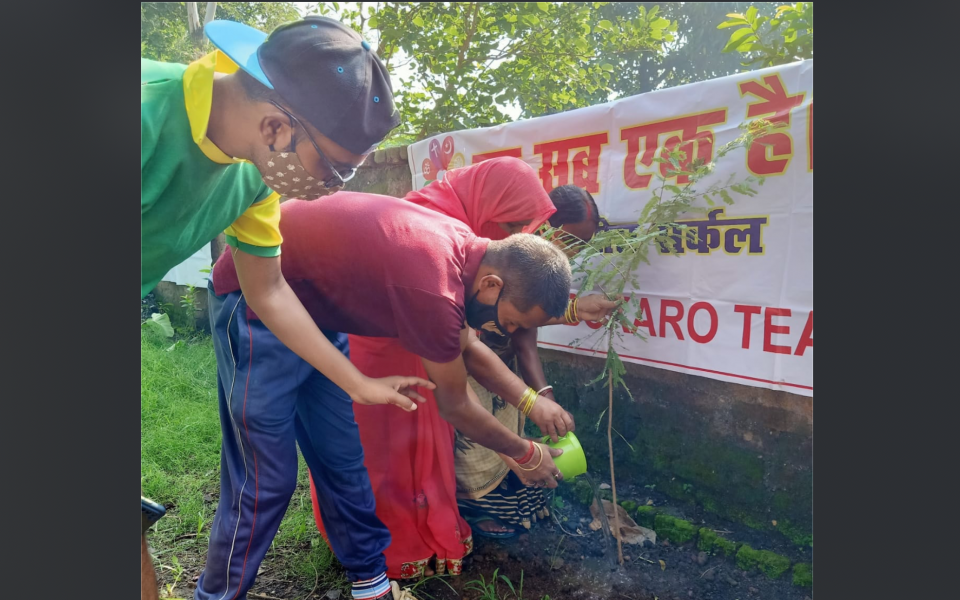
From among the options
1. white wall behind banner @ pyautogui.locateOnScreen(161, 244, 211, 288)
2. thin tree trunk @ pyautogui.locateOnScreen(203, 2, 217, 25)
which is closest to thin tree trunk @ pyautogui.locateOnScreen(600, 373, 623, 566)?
white wall behind banner @ pyautogui.locateOnScreen(161, 244, 211, 288)

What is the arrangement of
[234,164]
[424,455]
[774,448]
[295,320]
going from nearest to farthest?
[234,164] → [295,320] → [774,448] → [424,455]

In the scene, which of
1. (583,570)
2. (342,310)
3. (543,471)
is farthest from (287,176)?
(583,570)

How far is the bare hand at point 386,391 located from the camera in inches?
76.1

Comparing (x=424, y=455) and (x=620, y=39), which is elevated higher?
(x=620, y=39)

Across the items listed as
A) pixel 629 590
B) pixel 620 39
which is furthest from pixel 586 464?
pixel 620 39

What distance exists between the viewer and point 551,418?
2.14 meters

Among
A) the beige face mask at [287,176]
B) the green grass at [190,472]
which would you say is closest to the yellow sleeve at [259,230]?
the beige face mask at [287,176]

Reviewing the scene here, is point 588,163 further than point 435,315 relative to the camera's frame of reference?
Yes

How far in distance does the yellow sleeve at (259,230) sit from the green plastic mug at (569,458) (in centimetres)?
119

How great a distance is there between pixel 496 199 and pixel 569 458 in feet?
3.21

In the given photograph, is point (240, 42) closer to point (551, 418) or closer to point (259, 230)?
point (259, 230)

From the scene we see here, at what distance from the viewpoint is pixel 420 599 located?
2137 mm
